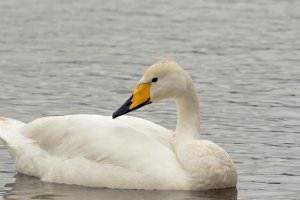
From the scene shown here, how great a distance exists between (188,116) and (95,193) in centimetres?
Result: 145

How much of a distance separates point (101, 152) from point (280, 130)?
325 cm

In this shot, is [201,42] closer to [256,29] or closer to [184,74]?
[256,29]

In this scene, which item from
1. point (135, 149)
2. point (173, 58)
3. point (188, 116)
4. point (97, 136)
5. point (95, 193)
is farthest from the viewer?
point (173, 58)

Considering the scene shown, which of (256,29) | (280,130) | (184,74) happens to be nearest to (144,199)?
(184,74)

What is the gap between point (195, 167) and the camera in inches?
475

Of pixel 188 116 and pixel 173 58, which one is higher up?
pixel 188 116

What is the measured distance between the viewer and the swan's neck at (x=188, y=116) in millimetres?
12539

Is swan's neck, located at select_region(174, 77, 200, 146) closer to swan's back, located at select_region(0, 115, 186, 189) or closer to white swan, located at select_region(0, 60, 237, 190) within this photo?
white swan, located at select_region(0, 60, 237, 190)

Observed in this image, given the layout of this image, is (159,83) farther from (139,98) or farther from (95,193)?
(95,193)

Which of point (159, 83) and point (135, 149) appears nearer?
point (135, 149)

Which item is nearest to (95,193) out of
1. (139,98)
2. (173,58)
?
(139,98)

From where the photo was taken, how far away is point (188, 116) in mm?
12625

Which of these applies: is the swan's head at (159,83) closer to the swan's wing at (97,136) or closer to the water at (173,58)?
the swan's wing at (97,136)

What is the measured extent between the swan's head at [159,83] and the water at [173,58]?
1.13 meters
